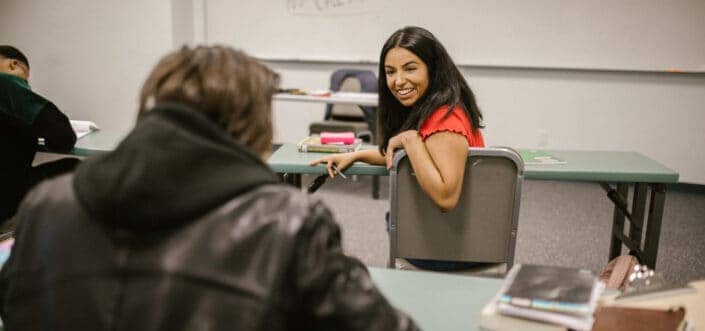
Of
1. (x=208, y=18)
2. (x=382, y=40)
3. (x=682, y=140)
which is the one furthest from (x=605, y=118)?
(x=208, y=18)

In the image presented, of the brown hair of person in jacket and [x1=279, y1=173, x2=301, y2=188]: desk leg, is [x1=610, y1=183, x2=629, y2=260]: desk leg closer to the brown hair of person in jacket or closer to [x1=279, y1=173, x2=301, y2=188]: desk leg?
[x1=279, y1=173, x2=301, y2=188]: desk leg

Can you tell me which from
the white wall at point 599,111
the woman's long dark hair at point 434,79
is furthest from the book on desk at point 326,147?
the white wall at point 599,111

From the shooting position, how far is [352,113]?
15.5 ft

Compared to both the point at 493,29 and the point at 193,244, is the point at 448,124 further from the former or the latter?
the point at 493,29

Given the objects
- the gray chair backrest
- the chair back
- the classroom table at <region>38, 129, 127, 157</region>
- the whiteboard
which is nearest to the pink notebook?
the gray chair backrest

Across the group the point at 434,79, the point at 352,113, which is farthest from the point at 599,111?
the point at 434,79

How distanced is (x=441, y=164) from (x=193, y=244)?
1.06 m

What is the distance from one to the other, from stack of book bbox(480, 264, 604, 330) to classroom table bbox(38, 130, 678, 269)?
3.87ft

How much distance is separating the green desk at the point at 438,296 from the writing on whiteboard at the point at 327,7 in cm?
392

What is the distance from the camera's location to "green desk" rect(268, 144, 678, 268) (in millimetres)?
2201

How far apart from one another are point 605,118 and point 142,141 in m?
4.56

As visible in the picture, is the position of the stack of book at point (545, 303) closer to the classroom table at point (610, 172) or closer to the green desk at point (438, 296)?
the green desk at point (438, 296)

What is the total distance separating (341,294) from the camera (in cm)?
74

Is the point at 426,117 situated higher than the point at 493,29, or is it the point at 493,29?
the point at 493,29
